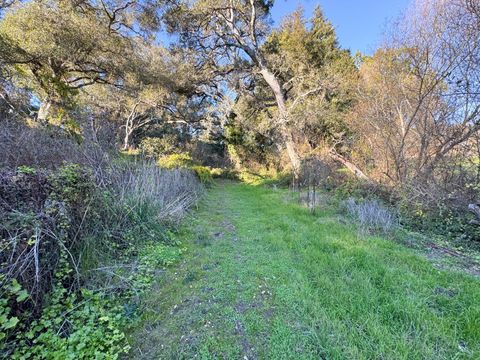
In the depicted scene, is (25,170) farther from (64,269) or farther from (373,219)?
(373,219)

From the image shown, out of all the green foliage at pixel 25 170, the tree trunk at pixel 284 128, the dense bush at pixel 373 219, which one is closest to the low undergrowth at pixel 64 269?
the green foliage at pixel 25 170

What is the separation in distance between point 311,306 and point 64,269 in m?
2.35

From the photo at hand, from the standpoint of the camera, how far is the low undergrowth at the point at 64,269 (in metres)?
1.65

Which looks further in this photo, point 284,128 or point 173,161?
point 284,128

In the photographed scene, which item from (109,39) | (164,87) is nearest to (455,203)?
(109,39)

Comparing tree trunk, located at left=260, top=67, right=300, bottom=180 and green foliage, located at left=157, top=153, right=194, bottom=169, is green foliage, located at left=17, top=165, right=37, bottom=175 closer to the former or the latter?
green foliage, located at left=157, top=153, right=194, bottom=169

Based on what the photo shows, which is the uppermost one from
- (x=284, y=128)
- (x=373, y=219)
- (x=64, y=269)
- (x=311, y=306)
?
(x=284, y=128)

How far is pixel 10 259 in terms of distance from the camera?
1770mm

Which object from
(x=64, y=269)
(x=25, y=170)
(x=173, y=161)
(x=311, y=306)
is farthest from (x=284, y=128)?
(x=64, y=269)

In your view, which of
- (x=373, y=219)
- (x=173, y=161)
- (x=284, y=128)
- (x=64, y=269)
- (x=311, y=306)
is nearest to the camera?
(x=64, y=269)

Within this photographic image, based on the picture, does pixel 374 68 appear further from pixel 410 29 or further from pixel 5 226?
pixel 5 226

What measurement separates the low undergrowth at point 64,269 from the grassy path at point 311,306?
30 centimetres

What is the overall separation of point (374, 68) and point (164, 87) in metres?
9.11

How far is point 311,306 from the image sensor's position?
87.1 inches
